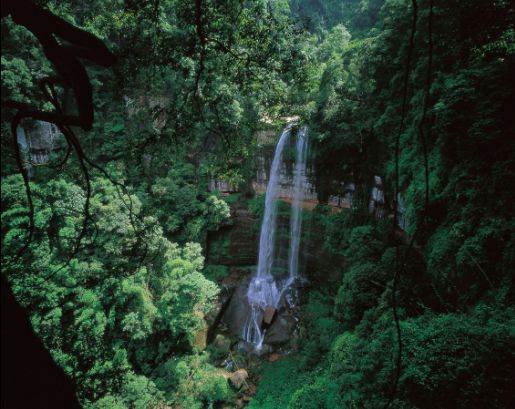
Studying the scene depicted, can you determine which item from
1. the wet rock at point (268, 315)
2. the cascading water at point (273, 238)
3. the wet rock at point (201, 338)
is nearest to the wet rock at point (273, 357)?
the wet rock at point (268, 315)

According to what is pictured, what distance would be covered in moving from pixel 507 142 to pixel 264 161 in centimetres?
1398

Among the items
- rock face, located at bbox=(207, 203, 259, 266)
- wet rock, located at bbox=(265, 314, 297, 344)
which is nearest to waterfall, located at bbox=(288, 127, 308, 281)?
rock face, located at bbox=(207, 203, 259, 266)

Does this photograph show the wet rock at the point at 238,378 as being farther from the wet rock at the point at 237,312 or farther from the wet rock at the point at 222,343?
the wet rock at the point at 237,312

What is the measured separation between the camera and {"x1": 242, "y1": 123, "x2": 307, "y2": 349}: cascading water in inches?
623

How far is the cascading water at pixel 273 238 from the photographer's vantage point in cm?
1582

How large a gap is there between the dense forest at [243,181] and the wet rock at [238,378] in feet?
0.15

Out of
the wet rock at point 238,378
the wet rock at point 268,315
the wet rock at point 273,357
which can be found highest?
the wet rock at point 268,315

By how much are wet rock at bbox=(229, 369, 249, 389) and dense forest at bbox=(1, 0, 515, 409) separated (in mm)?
46

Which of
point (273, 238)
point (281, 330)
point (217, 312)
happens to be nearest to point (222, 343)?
point (217, 312)

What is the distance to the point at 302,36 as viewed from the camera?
4.54m

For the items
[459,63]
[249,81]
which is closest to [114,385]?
[249,81]

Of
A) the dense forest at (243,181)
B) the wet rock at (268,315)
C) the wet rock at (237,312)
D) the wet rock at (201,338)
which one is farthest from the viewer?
the wet rock at (237,312)

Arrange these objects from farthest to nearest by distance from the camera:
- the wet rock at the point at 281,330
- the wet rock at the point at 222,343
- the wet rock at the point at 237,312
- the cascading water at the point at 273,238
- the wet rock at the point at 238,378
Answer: the cascading water at the point at 273,238
the wet rock at the point at 237,312
the wet rock at the point at 281,330
the wet rock at the point at 222,343
the wet rock at the point at 238,378

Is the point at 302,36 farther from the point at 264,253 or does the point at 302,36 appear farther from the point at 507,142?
the point at 264,253
